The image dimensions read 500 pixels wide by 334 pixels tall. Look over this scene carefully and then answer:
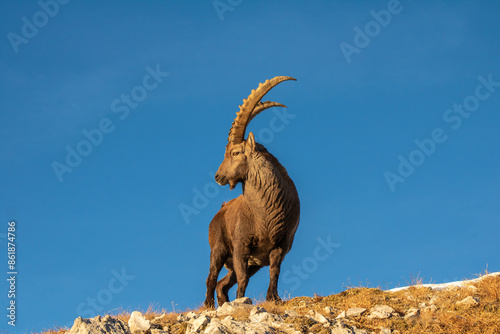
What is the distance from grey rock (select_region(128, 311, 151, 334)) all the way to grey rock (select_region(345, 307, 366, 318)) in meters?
3.13

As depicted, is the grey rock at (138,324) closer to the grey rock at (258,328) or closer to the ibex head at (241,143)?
the grey rock at (258,328)

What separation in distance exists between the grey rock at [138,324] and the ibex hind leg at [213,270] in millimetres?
3512

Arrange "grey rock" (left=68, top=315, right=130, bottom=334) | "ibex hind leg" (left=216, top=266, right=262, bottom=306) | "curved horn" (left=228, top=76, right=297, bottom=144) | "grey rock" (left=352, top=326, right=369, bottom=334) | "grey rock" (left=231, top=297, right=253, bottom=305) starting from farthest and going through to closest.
Result: "ibex hind leg" (left=216, top=266, right=262, bottom=306) < "curved horn" (left=228, top=76, right=297, bottom=144) < "grey rock" (left=231, top=297, right=253, bottom=305) < "grey rock" (left=68, top=315, right=130, bottom=334) < "grey rock" (left=352, top=326, right=369, bottom=334)

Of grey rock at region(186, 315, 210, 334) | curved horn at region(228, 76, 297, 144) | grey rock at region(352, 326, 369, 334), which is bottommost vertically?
grey rock at region(352, 326, 369, 334)

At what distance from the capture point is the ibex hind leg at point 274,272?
35.7 feet

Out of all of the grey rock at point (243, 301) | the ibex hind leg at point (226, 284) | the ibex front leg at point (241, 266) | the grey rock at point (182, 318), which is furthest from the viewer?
the ibex hind leg at point (226, 284)

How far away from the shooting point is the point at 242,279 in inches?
446

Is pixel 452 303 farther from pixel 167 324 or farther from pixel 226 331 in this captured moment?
pixel 167 324

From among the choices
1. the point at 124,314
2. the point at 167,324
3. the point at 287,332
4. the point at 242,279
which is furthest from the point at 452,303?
the point at 124,314

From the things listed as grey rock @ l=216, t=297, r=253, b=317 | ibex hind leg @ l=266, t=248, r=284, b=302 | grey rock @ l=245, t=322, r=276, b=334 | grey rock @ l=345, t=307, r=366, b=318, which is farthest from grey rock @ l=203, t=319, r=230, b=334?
ibex hind leg @ l=266, t=248, r=284, b=302

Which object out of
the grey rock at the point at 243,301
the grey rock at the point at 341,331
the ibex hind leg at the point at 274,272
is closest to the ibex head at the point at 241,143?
the ibex hind leg at the point at 274,272

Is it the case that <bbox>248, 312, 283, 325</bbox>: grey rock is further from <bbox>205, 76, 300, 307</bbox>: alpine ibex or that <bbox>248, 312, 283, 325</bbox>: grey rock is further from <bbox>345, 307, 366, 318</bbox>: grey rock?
<bbox>205, 76, 300, 307</bbox>: alpine ibex

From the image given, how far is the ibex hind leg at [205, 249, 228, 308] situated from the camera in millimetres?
12461

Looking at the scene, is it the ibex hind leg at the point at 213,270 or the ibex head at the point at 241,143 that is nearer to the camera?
the ibex head at the point at 241,143
